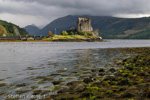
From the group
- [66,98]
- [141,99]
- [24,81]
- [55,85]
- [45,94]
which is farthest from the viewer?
[24,81]

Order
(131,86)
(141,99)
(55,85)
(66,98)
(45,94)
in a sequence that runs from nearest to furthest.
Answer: (141,99) < (66,98) < (45,94) < (131,86) < (55,85)

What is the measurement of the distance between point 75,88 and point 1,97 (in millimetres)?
6385

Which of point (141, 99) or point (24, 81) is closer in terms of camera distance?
point (141, 99)

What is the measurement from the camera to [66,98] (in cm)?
1238

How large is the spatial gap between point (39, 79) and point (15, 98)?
→ 20.1 feet

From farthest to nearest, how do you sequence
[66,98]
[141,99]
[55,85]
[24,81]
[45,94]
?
[24,81] → [55,85] → [45,94] → [66,98] → [141,99]

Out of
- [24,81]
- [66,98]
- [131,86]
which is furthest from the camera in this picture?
[24,81]

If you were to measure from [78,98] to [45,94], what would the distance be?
3.07 metres

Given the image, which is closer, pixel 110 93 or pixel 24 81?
pixel 110 93

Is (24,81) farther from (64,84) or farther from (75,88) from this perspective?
(75,88)

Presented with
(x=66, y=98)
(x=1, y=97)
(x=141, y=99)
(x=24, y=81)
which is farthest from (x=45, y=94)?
(x=141, y=99)

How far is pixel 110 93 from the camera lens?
517 inches

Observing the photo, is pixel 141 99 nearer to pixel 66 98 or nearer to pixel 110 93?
pixel 110 93

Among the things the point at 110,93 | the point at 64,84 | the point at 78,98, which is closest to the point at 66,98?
the point at 78,98
